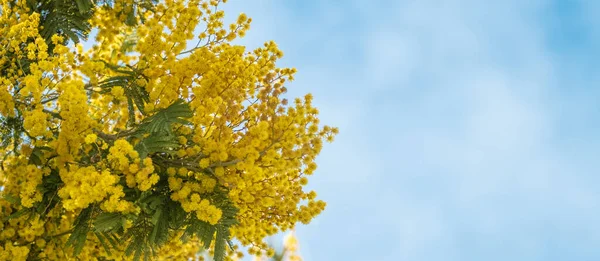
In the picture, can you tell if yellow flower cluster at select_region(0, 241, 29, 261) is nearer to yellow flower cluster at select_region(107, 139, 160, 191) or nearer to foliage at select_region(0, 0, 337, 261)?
foliage at select_region(0, 0, 337, 261)

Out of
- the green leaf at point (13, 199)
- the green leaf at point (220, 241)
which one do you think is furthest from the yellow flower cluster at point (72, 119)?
the green leaf at point (220, 241)

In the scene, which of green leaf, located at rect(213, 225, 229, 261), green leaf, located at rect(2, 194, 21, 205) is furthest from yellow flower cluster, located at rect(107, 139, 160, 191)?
green leaf, located at rect(2, 194, 21, 205)

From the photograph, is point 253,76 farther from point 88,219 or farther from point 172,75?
point 88,219

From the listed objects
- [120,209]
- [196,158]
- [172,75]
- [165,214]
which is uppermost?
[172,75]

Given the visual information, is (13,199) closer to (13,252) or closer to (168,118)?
(13,252)

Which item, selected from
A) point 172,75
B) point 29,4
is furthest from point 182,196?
point 29,4

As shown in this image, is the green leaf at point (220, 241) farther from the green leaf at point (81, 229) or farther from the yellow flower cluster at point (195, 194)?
the green leaf at point (81, 229)

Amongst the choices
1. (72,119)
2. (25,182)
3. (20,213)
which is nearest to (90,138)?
(72,119)
